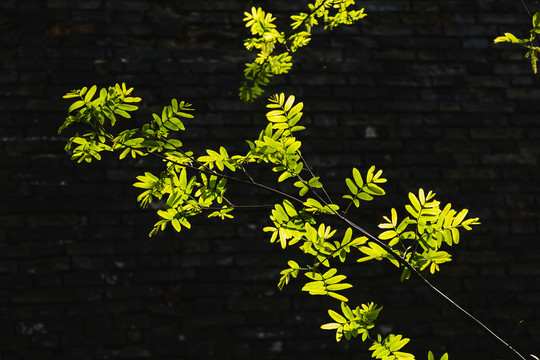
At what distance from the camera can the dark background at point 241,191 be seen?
308cm

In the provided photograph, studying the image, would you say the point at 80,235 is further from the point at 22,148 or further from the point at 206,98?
the point at 206,98

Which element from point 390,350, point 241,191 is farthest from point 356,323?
point 241,191

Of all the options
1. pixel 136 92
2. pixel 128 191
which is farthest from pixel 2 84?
pixel 128 191

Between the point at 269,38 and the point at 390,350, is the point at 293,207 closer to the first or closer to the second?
the point at 390,350

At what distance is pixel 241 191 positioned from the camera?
3227mm

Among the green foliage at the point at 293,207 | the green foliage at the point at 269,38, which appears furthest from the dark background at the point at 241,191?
the green foliage at the point at 293,207

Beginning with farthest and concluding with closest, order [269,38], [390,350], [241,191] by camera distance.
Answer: [241,191] < [269,38] < [390,350]

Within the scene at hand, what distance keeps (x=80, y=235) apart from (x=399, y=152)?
1.91 m

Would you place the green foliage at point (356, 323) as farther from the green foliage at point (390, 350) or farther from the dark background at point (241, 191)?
the dark background at point (241, 191)

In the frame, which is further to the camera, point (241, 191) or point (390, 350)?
point (241, 191)

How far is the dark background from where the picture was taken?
3078 mm

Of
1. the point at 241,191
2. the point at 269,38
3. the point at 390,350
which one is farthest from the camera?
the point at 241,191

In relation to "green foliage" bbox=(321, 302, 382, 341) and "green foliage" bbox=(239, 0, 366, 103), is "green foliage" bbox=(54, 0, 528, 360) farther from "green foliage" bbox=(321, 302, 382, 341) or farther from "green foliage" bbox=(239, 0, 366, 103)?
"green foliage" bbox=(239, 0, 366, 103)

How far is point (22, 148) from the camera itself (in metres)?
3.16
